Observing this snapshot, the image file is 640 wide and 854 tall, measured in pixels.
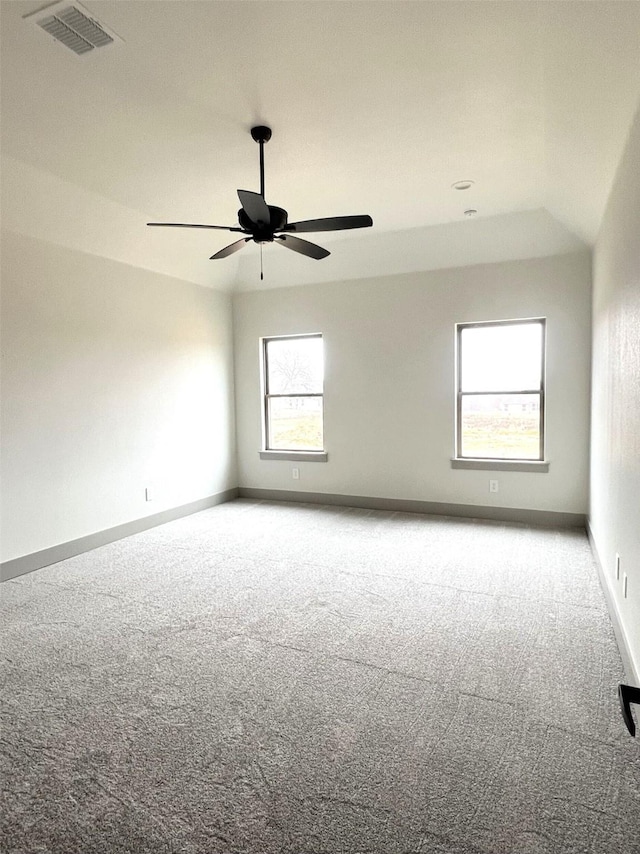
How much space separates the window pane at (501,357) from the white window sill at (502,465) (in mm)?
743

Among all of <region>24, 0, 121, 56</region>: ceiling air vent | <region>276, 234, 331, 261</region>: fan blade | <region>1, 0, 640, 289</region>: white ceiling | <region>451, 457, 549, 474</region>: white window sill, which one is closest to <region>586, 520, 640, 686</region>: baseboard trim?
<region>451, 457, 549, 474</region>: white window sill

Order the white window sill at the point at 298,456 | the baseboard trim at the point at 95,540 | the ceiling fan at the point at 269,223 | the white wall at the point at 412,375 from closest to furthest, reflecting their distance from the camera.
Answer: the ceiling fan at the point at 269,223, the baseboard trim at the point at 95,540, the white wall at the point at 412,375, the white window sill at the point at 298,456

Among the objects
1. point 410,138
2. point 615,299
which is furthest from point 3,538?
point 615,299

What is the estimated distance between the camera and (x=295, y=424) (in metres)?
6.24

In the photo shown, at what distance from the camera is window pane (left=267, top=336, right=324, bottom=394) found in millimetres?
6062

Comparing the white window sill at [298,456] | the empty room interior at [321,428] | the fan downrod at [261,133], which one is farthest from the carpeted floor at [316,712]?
the fan downrod at [261,133]

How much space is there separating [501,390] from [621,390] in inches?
97.7

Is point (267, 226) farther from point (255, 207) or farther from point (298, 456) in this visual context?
point (298, 456)

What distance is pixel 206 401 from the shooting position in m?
5.94

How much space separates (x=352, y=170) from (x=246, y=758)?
3597 mm

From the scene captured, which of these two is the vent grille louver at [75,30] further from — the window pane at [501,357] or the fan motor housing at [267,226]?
the window pane at [501,357]

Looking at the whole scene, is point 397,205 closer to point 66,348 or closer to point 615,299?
point 615,299

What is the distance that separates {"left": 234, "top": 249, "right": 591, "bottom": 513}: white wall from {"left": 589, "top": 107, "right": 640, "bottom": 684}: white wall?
0.85m

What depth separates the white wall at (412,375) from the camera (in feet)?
16.0
